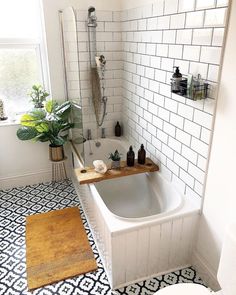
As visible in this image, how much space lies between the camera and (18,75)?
293 cm

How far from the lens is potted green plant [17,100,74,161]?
8.87 ft

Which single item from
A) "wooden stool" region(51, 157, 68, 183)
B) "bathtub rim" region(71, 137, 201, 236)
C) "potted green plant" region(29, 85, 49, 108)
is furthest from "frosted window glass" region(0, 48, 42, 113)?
"bathtub rim" region(71, 137, 201, 236)

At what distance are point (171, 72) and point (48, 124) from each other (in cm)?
141

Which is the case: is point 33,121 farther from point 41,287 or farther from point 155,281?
point 155,281

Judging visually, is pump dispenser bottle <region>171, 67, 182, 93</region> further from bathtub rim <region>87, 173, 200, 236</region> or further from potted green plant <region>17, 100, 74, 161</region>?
potted green plant <region>17, 100, 74, 161</region>

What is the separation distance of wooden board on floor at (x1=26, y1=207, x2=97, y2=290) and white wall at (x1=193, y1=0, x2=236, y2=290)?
91 centimetres

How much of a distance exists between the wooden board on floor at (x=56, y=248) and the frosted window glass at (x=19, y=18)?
1.93 metres

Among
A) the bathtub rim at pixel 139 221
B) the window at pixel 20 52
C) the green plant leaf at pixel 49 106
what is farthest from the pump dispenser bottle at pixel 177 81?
the window at pixel 20 52

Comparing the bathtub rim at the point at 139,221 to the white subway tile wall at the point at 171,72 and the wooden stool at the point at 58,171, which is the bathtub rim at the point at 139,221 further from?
the wooden stool at the point at 58,171

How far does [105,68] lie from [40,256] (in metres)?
1.98

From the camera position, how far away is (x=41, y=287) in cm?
188

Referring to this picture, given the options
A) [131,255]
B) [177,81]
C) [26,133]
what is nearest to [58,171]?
[26,133]

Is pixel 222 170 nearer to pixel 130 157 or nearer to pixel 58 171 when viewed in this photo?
pixel 130 157

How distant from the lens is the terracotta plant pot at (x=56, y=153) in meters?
2.89
